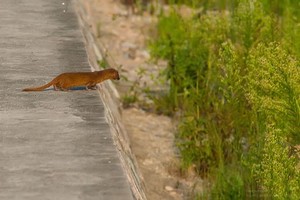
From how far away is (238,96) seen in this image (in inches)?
246

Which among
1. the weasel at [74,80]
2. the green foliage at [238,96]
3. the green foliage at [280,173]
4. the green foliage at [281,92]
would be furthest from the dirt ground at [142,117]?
the green foliage at [280,173]

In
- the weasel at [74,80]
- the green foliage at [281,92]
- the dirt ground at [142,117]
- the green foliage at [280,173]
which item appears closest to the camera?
the green foliage at [280,173]

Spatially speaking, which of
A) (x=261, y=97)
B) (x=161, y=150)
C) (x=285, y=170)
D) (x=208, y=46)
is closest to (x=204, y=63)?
(x=208, y=46)

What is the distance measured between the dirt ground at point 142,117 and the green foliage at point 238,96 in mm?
136

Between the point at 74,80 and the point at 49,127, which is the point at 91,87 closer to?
the point at 74,80

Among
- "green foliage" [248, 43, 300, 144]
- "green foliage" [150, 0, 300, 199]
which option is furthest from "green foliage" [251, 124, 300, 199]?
"green foliage" [248, 43, 300, 144]

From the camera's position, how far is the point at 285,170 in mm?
4410

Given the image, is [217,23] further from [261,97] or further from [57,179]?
[57,179]

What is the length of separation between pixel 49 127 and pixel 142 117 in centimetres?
320

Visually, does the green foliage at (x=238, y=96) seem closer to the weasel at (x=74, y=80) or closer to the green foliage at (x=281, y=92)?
the green foliage at (x=281, y=92)

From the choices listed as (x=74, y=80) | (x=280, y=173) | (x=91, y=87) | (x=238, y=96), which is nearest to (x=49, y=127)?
(x=74, y=80)

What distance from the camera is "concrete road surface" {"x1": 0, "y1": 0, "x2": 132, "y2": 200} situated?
13.0ft

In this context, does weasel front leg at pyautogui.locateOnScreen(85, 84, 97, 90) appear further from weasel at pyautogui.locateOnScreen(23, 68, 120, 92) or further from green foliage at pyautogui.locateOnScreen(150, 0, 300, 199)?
green foliage at pyautogui.locateOnScreen(150, 0, 300, 199)

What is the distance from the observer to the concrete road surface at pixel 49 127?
3.97m
